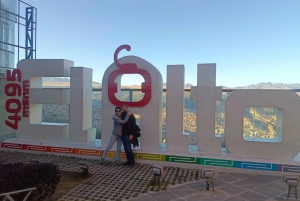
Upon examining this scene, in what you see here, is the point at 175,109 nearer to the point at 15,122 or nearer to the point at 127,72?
the point at 127,72

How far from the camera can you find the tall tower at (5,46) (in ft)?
34.6

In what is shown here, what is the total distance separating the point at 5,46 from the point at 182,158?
30.6 feet

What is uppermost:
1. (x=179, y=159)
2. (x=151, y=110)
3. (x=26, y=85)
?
(x=26, y=85)

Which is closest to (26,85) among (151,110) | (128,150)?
(128,150)

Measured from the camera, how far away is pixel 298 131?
22.4 feet

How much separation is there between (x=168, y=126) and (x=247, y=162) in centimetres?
251

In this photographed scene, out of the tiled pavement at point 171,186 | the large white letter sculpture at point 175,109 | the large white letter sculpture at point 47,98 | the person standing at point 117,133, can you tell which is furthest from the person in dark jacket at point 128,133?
the large white letter sculpture at point 47,98

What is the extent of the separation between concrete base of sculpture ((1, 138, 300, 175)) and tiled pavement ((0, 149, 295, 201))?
0.78 feet

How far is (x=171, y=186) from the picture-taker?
5.85m

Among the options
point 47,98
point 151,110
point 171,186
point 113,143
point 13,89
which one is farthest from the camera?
point 13,89

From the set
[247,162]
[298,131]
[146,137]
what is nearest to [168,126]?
[146,137]

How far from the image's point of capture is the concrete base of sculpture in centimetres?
682

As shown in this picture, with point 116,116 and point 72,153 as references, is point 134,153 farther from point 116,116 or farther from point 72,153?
point 72,153

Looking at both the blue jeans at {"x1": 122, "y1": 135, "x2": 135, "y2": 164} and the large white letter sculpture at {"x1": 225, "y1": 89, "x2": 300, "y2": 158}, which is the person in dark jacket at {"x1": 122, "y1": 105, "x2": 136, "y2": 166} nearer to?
the blue jeans at {"x1": 122, "y1": 135, "x2": 135, "y2": 164}
